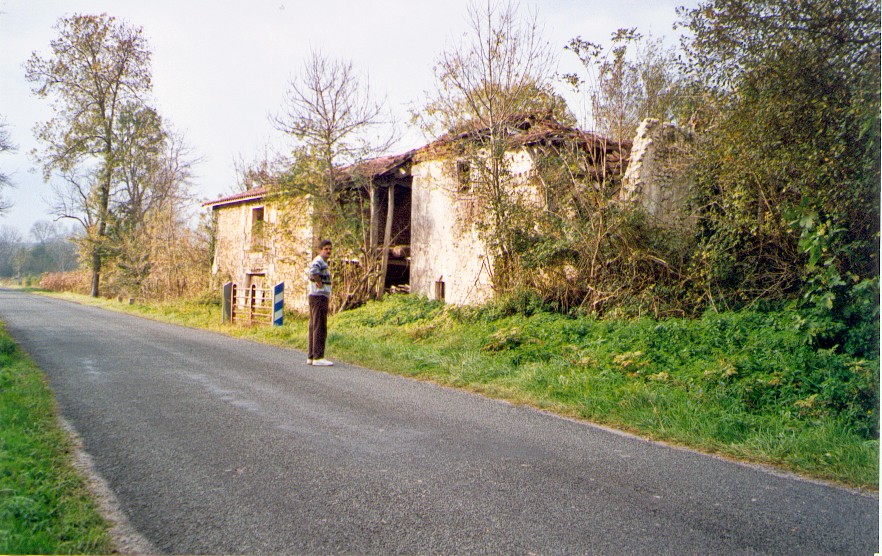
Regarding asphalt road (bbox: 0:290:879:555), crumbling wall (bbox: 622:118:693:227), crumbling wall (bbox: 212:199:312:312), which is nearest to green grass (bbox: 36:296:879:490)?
asphalt road (bbox: 0:290:879:555)

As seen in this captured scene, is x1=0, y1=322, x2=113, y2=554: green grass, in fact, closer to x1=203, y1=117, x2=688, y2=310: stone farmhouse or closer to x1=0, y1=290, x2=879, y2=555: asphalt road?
x1=0, y1=290, x2=879, y2=555: asphalt road

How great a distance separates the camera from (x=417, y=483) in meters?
3.96

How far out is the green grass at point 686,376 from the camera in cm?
513

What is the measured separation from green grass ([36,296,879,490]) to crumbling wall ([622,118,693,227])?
219 centimetres

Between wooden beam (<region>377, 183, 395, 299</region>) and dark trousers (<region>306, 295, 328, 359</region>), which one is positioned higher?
wooden beam (<region>377, 183, 395, 299</region>)

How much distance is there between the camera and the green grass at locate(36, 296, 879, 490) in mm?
5133

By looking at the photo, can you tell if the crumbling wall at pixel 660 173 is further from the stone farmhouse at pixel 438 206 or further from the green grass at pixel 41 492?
the green grass at pixel 41 492

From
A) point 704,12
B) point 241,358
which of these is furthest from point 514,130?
point 241,358

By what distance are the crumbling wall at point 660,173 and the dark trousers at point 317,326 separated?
5.70m

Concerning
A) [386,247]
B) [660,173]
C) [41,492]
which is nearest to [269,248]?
[386,247]

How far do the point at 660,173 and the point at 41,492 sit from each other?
1084cm

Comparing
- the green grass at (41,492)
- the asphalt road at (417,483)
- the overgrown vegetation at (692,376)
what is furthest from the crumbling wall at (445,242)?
the green grass at (41,492)

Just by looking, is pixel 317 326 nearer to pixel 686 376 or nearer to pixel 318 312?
pixel 318 312

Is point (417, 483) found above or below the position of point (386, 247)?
below
